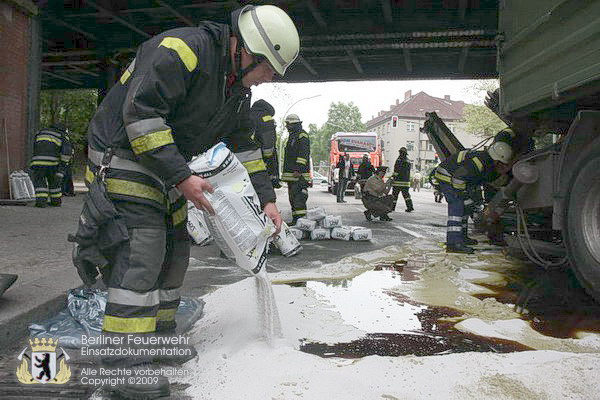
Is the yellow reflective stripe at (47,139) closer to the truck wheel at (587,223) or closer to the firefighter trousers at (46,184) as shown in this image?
the firefighter trousers at (46,184)

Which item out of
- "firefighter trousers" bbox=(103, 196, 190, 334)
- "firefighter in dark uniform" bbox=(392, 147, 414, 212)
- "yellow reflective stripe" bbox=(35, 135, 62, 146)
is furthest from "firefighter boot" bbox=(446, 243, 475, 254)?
"yellow reflective stripe" bbox=(35, 135, 62, 146)

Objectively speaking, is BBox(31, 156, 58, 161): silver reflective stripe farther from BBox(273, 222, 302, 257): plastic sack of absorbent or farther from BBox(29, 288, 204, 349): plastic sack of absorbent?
BBox(29, 288, 204, 349): plastic sack of absorbent

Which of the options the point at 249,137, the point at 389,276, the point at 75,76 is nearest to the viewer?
the point at 249,137

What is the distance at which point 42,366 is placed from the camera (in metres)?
2.23

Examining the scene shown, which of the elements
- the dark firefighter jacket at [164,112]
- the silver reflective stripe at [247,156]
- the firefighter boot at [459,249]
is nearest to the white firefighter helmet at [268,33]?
the dark firefighter jacket at [164,112]

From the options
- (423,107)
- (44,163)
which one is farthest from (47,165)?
(423,107)

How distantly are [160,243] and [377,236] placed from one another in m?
5.78

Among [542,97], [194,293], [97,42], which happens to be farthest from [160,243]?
[97,42]

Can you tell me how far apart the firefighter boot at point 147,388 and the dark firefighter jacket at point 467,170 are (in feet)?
15.1

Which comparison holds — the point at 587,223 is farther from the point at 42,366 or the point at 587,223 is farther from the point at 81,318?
the point at 42,366

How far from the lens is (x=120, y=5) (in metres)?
10.5

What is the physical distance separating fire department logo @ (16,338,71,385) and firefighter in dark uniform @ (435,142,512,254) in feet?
15.2

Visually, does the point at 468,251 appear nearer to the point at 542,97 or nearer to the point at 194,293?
the point at 542,97

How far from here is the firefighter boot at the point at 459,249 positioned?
6.06 meters
